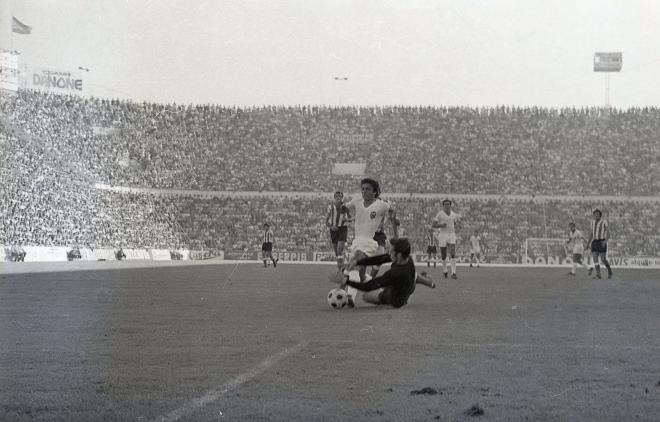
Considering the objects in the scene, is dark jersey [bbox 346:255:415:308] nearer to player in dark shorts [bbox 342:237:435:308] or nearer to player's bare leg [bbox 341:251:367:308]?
player in dark shorts [bbox 342:237:435:308]

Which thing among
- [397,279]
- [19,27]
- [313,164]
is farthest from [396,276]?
[19,27]

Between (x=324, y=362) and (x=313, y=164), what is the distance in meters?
48.2

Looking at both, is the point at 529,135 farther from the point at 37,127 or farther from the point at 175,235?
the point at 37,127

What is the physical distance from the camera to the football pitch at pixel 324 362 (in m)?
5.54

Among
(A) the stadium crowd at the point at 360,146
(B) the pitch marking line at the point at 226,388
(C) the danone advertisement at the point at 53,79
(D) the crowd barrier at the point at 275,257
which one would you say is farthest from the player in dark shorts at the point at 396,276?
(C) the danone advertisement at the point at 53,79

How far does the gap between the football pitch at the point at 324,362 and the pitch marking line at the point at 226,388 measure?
12 mm

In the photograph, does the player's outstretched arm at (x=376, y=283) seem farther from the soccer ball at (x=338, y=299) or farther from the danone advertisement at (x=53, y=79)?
the danone advertisement at (x=53, y=79)

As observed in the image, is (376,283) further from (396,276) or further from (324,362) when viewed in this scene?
(324,362)

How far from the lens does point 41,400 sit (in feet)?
18.9

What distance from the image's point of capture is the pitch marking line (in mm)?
5289

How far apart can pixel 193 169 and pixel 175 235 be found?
497 cm

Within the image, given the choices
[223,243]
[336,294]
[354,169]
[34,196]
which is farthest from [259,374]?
[354,169]

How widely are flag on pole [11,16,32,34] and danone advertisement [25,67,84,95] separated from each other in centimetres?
934

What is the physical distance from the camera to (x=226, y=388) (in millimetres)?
6203
